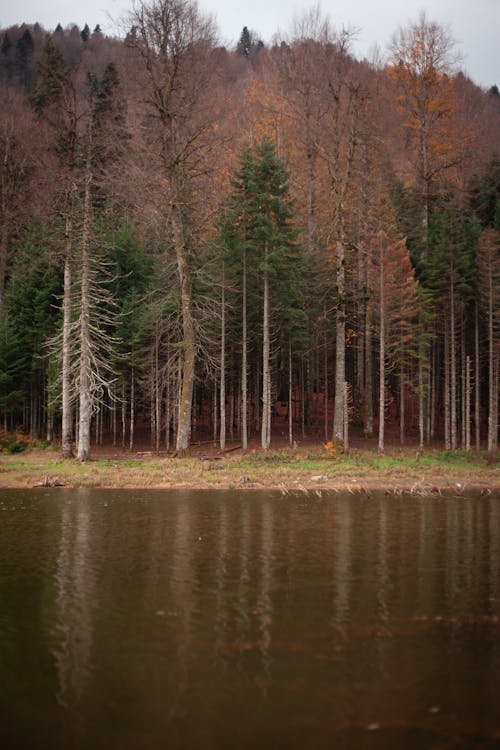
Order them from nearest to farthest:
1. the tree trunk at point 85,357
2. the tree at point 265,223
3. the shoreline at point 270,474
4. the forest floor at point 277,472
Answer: the shoreline at point 270,474 < the forest floor at point 277,472 < the tree trunk at point 85,357 < the tree at point 265,223

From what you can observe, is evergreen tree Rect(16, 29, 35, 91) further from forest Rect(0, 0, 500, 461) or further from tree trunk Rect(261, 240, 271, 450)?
tree trunk Rect(261, 240, 271, 450)

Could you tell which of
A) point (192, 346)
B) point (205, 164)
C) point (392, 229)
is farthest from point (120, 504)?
point (392, 229)

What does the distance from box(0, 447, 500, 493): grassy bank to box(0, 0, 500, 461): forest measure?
2.21 meters

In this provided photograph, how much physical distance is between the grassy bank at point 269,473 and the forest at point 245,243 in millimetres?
2212

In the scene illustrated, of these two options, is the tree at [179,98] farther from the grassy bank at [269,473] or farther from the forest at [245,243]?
the grassy bank at [269,473]

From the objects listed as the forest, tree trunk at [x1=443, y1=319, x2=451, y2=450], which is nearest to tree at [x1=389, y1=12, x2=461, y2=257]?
the forest

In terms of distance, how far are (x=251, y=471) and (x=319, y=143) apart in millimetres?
17624

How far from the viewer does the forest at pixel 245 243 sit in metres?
24.9

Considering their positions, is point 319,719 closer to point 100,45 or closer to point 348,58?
point 348,58

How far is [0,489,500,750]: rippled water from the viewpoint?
4.01 meters

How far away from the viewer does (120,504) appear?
14938mm

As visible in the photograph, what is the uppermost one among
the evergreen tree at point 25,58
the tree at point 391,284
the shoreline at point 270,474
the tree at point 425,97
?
the evergreen tree at point 25,58

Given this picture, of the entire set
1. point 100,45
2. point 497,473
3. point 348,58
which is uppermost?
point 100,45

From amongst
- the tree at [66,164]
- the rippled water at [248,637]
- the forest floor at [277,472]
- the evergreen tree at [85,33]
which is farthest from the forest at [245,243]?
the evergreen tree at [85,33]
